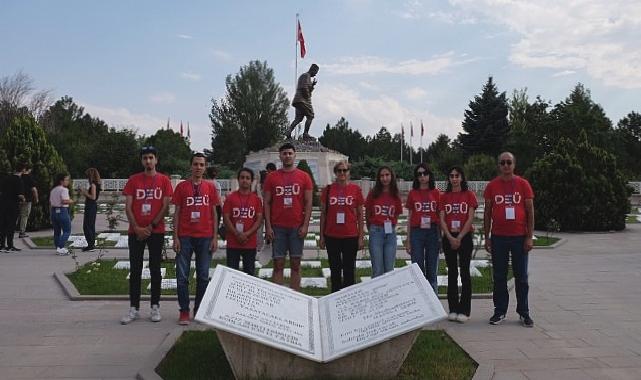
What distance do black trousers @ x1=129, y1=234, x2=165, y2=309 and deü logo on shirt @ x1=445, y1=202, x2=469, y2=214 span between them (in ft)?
10.4

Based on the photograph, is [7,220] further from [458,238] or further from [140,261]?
[458,238]

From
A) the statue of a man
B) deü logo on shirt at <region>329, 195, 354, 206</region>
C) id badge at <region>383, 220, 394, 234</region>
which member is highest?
the statue of a man

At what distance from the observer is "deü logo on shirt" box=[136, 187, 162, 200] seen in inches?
233

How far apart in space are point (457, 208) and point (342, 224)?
4.22 feet

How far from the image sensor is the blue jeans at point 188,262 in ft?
19.2

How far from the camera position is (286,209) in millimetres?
6043

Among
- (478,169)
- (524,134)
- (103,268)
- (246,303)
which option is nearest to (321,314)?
(246,303)

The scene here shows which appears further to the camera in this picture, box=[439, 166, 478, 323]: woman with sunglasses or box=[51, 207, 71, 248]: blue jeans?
box=[51, 207, 71, 248]: blue jeans

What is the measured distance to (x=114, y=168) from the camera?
4009cm

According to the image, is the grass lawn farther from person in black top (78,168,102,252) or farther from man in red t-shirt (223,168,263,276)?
person in black top (78,168,102,252)

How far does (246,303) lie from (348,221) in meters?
2.13

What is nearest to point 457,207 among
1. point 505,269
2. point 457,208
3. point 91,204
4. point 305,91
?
point 457,208

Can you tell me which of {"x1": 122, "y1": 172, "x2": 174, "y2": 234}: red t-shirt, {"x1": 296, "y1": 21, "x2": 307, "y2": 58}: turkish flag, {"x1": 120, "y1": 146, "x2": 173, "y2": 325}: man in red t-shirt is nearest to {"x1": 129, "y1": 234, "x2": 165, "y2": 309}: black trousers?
{"x1": 120, "y1": 146, "x2": 173, "y2": 325}: man in red t-shirt

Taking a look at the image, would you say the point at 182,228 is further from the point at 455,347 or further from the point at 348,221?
the point at 455,347
